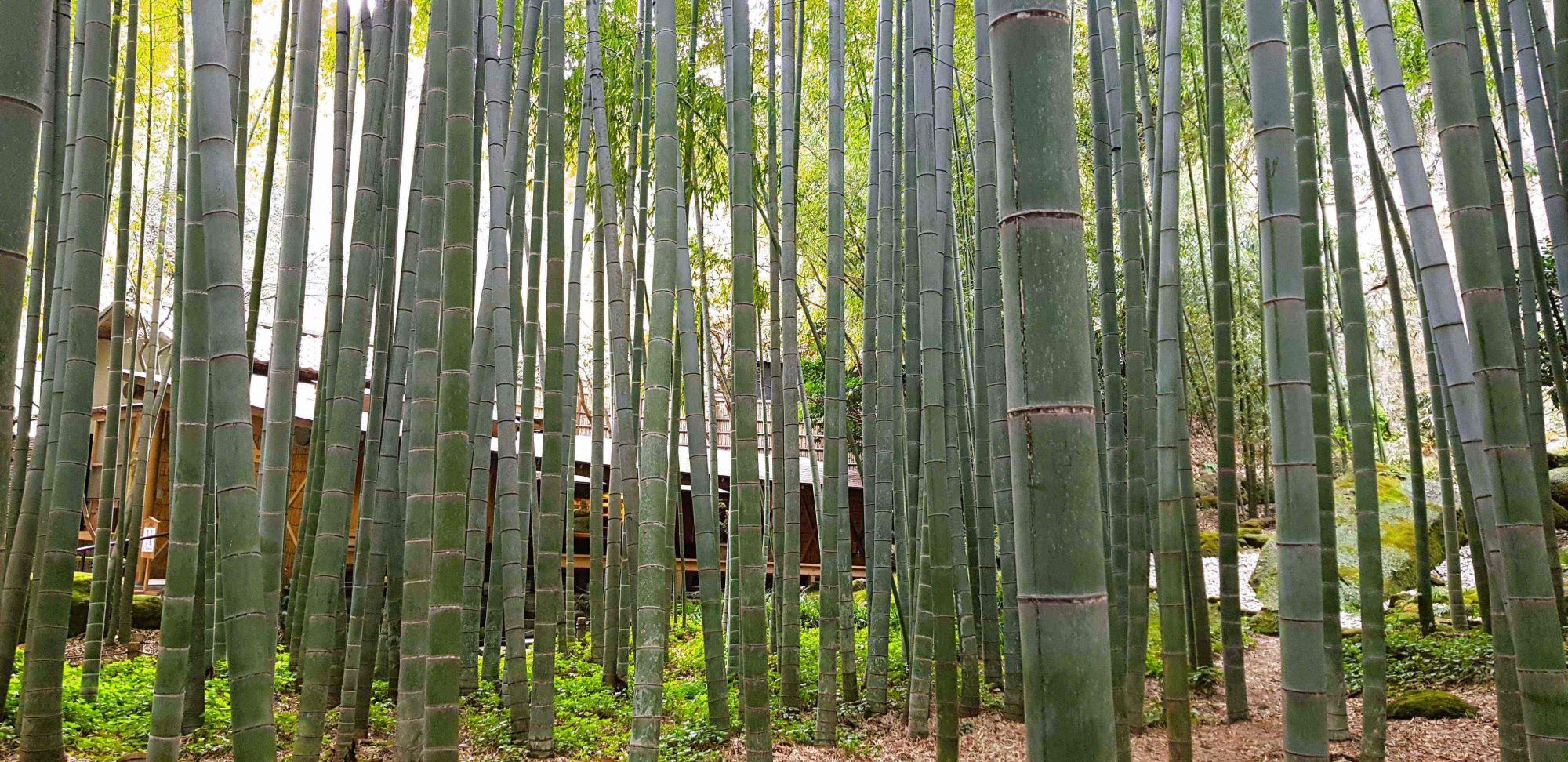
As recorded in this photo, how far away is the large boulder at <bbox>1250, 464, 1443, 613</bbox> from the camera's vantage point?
6953 mm

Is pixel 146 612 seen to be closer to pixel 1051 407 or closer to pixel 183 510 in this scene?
pixel 183 510

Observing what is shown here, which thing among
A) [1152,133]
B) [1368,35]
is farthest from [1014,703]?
[1368,35]

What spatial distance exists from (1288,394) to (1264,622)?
18.5ft

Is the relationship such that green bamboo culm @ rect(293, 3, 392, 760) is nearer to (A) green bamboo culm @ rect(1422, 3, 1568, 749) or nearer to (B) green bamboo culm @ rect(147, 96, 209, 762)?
(B) green bamboo culm @ rect(147, 96, 209, 762)

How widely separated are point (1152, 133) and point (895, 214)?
123 cm

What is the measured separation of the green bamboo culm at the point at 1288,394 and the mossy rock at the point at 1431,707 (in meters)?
2.83

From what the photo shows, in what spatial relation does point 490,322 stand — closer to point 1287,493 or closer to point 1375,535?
point 1287,493

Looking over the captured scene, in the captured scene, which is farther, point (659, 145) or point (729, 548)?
point (729, 548)

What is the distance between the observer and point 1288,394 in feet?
5.37

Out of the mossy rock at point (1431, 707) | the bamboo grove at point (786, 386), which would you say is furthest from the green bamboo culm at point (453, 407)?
the mossy rock at point (1431, 707)

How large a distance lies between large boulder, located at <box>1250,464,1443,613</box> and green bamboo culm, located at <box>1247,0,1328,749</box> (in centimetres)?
580

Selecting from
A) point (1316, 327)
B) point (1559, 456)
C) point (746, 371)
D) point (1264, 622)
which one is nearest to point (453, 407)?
point (746, 371)

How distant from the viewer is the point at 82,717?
376 centimetres

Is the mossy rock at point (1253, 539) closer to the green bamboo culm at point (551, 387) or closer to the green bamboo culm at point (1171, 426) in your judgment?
the green bamboo culm at point (1171, 426)
